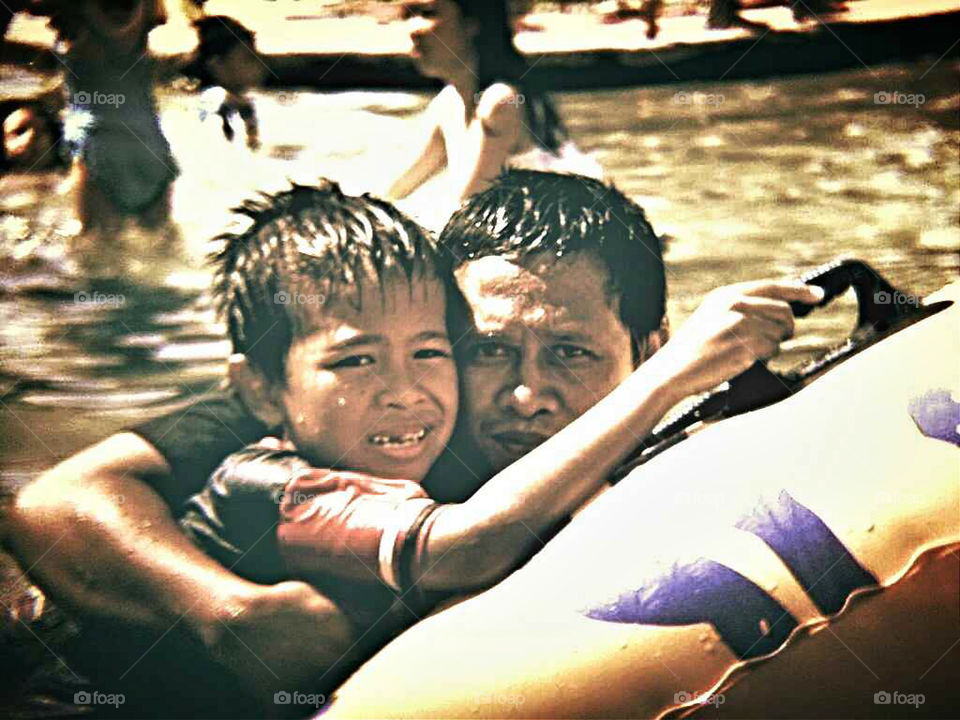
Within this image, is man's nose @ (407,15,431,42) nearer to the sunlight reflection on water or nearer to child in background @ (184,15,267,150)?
the sunlight reflection on water

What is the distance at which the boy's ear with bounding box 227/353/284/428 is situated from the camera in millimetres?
2322

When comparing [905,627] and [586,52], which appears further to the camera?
[586,52]

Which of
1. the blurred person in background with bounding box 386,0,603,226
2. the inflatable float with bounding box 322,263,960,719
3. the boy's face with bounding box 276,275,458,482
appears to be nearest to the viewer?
the inflatable float with bounding box 322,263,960,719

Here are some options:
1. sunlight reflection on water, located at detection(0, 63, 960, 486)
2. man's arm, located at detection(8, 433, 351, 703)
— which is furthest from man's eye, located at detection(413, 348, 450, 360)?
man's arm, located at detection(8, 433, 351, 703)

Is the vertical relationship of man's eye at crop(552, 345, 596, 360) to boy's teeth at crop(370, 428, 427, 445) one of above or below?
above

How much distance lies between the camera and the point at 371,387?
90.5 inches

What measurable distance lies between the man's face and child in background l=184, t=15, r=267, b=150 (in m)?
0.60

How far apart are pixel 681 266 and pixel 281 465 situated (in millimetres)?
915

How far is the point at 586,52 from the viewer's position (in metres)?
2.44

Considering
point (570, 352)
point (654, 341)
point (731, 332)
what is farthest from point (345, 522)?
point (731, 332)

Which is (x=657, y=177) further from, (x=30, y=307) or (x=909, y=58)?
(x=30, y=307)

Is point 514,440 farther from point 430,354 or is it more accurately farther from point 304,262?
point 304,262

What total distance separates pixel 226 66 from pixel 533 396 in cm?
94

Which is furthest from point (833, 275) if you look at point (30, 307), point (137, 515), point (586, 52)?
point (30, 307)
